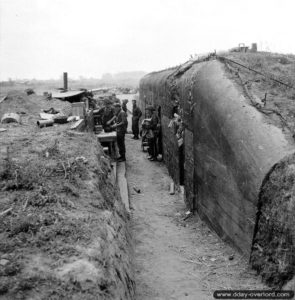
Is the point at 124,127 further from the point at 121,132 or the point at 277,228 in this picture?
the point at 277,228

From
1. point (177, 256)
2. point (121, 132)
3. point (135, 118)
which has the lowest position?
point (177, 256)

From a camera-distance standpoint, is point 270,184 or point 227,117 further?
point 227,117

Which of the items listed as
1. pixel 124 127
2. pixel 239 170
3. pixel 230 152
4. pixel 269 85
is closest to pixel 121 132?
pixel 124 127

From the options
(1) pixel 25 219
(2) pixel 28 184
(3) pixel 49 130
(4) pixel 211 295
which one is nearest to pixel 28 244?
(1) pixel 25 219

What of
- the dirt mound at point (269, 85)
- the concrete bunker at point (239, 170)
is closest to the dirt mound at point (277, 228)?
the concrete bunker at point (239, 170)

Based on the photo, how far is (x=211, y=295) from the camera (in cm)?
459

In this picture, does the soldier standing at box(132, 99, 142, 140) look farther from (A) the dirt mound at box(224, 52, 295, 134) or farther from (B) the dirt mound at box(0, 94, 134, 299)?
(B) the dirt mound at box(0, 94, 134, 299)

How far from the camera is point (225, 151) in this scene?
5625 mm

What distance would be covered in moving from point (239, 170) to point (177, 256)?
5.56ft

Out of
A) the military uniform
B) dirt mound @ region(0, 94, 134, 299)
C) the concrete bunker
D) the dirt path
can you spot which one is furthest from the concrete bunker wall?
the military uniform

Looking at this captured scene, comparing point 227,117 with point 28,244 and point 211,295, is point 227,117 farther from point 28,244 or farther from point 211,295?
point 28,244

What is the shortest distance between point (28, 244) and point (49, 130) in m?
6.27

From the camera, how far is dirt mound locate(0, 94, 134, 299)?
317 centimetres

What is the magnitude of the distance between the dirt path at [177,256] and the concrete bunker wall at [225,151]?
28cm
